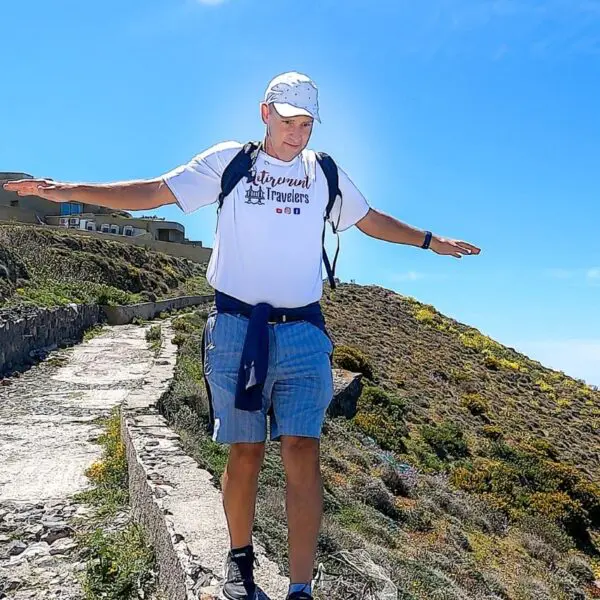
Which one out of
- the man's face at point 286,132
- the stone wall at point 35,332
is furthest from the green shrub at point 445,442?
the man's face at point 286,132

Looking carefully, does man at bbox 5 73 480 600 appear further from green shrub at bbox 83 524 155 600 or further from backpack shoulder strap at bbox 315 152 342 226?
green shrub at bbox 83 524 155 600

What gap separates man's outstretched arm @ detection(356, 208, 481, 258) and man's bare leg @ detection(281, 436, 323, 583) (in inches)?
33.6

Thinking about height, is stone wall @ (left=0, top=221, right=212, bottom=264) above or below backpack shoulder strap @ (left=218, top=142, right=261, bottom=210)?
above

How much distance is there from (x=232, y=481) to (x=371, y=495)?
6770 mm

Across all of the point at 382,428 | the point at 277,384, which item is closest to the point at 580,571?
the point at 382,428

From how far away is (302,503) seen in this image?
2.34 metres

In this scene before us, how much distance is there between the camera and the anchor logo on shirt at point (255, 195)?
2.36 metres

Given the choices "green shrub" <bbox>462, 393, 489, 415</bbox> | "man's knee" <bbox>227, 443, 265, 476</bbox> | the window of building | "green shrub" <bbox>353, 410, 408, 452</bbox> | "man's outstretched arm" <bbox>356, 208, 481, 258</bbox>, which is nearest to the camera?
"man's knee" <bbox>227, 443, 265, 476</bbox>

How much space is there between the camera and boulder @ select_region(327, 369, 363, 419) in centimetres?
1550

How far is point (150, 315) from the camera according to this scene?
2548 centimetres

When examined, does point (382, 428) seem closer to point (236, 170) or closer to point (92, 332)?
point (92, 332)

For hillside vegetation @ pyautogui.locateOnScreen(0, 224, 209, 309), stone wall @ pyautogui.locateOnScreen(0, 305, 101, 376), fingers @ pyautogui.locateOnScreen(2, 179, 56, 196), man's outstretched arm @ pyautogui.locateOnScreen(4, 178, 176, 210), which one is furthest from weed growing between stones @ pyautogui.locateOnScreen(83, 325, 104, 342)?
man's outstretched arm @ pyautogui.locateOnScreen(4, 178, 176, 210)

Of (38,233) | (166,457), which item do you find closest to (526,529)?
(166,457)

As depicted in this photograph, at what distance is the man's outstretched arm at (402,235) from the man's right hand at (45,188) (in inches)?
41.6
